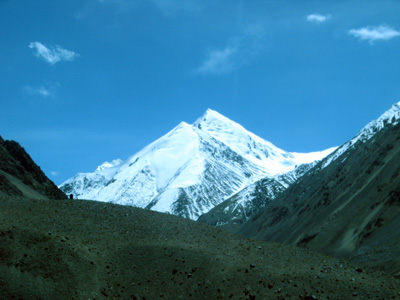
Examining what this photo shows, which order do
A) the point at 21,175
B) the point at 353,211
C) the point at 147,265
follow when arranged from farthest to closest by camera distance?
the point at 353,211
the point at 21,175
the point at 147,265

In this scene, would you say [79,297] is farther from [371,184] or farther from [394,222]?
[371,184]

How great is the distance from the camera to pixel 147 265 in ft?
103

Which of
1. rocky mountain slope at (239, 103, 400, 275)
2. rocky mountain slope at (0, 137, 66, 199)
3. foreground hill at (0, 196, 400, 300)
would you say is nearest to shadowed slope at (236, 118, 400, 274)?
rocky mountain slope at (239, 103, 400, 275)

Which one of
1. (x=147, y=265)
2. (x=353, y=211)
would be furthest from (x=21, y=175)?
(x=353, y=211)

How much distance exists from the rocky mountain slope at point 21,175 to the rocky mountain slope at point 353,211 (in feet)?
164

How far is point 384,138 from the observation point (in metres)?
145

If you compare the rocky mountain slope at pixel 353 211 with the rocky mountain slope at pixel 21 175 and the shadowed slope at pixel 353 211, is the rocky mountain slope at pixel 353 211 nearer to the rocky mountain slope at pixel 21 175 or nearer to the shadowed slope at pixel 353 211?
the shadowed slope at pixel 353 211

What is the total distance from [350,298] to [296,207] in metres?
152

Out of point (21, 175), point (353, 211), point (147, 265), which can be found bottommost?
point (147, 265)

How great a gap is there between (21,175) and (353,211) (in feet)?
238

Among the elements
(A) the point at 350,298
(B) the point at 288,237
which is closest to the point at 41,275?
(A) the point at 350,298

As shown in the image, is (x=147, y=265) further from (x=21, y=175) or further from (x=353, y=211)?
(x=353, y=211)

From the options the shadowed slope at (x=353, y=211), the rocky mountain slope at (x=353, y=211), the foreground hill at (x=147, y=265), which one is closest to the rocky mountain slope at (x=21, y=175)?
the foreground hill at (x=147, y=265)

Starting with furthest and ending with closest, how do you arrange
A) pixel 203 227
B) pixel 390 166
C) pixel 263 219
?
pixel 263 219
pixel 390 166
pixel 203 227
